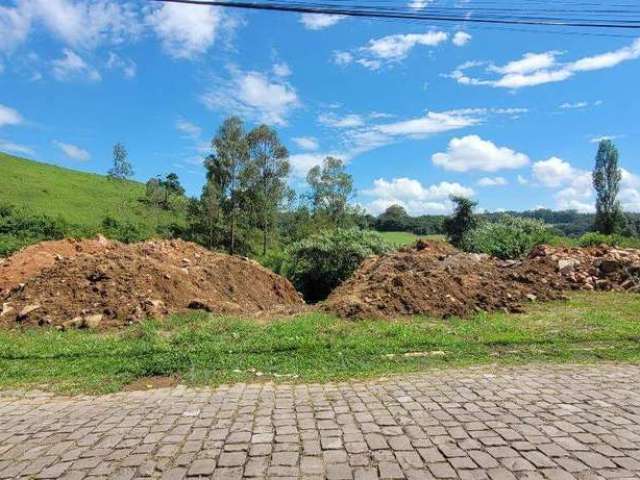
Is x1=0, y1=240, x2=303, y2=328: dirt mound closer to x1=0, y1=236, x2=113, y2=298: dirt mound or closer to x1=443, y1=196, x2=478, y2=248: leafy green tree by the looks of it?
x1=0, y1=236, x2=113, y2=298: dirt mound

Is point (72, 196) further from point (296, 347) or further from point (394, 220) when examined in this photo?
point (296, 347)

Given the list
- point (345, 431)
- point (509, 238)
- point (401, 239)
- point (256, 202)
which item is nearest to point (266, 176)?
point (256, 202)

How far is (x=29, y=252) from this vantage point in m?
16.2

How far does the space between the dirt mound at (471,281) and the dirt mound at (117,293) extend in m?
2.08

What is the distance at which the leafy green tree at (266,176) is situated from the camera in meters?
42.7

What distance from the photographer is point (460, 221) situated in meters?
26.4

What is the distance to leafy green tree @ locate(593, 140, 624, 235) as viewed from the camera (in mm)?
47906

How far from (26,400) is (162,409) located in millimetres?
1808

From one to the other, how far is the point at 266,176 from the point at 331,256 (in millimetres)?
23807

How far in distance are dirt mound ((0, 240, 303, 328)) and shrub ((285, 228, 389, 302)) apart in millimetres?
6512

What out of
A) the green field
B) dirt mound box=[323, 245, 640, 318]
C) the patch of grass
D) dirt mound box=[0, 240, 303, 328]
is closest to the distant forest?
the green field

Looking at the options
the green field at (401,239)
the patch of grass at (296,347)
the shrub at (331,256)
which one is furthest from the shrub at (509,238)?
the patch of grass at (296,347)

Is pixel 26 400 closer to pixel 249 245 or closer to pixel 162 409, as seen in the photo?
pixel 162 409

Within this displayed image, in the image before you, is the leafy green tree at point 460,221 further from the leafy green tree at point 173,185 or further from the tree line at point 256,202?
the leafy green tree at point 173,185
